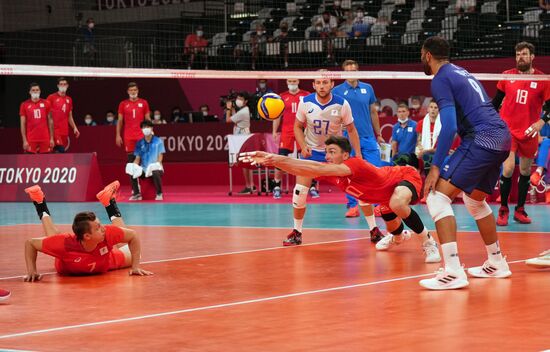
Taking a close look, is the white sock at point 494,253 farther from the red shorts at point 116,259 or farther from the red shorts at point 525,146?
the red shorts at point 525,146

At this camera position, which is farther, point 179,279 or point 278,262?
point 278,262

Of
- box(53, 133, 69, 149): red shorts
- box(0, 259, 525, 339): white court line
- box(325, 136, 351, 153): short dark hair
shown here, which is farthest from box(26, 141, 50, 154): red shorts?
box(0, 259, 525, 339): white court line

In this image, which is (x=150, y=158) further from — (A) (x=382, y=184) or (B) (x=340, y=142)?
(A) (x=382, y=184)

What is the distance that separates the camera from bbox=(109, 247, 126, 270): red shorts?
9.95 meters

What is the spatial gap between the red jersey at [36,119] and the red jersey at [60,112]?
0.86 m

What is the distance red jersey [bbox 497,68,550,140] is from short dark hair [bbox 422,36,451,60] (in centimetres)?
502

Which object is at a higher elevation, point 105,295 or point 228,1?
point 228,1

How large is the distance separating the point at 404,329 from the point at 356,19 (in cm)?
2323

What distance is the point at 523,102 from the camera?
13.6 metres

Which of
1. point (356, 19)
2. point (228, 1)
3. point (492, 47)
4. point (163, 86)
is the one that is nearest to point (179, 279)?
point (492, 47)

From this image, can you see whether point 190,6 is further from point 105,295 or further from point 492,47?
point 105,295

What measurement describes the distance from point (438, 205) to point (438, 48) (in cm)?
135

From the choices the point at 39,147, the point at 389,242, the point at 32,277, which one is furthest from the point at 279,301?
the point at 39,147

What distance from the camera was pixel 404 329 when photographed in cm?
655
